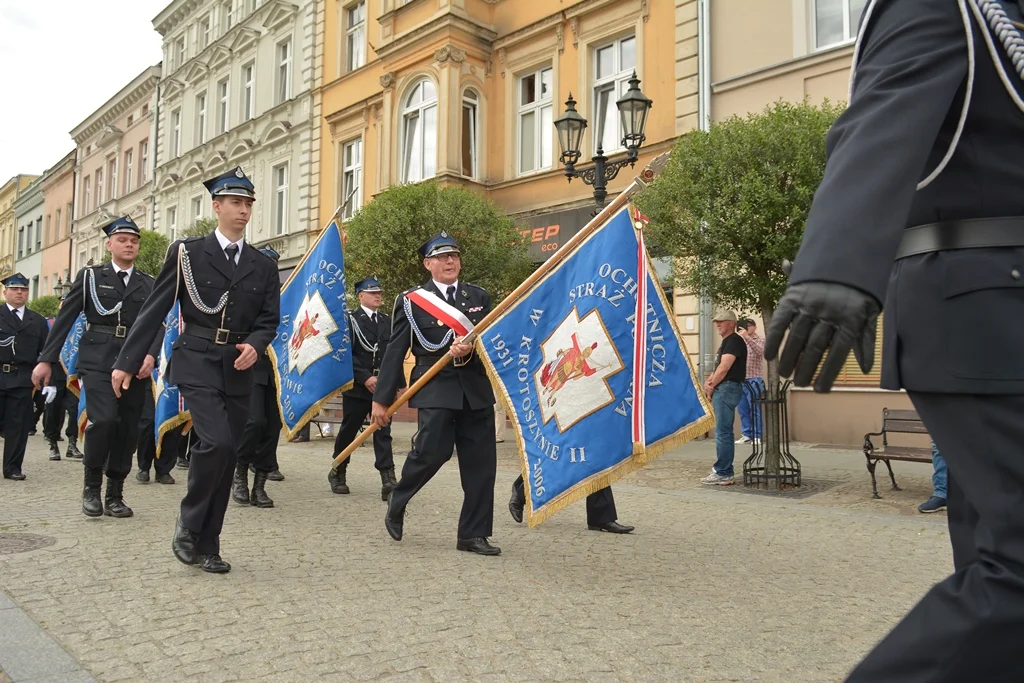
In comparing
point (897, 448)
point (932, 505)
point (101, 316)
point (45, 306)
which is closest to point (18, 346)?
point (101, 316)

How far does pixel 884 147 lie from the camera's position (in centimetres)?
169

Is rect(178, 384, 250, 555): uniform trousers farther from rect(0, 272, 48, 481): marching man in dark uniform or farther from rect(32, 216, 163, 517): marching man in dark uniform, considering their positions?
rect(0, 272, 48, 481): marching man in dark uniform

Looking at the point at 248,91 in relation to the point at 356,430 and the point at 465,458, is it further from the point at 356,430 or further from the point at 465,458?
the point at 465,458

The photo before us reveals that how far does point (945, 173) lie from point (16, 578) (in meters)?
4.70

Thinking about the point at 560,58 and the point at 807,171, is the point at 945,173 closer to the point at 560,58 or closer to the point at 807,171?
the point at 807,171

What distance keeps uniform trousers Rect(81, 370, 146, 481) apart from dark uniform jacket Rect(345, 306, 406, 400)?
2.36 metres

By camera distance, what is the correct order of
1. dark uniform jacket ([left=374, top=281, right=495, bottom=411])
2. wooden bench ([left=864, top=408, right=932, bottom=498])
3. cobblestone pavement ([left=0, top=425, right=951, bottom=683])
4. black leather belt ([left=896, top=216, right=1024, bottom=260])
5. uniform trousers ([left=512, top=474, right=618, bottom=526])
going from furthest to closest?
wooden bench ([left=864, top=408, right=932, bottom=498])
uniform trousers ([left=512, top=474, right=618, bottom=526])
dark uniform jacket ([left=374, top=281, right=495, bottom=411])
cobblestone pavement ([left=0, top=425, right=951, bottom=683])
black leather belt ([left=896, top=216, right=1024, bottom=260])

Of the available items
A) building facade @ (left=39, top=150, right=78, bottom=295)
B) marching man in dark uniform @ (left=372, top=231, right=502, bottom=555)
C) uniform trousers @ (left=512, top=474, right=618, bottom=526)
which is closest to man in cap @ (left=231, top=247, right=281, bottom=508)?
marching man in dark uniform @ (left=372, top=231, right=502, bottom=555)

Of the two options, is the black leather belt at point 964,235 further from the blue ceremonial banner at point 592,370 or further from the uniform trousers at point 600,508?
the uniform trousers at point 600,508

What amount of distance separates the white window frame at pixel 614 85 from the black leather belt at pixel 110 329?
1155 centimetres

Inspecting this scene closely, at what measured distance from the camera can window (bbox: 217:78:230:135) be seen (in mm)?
30547

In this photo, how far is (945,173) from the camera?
1888 mm

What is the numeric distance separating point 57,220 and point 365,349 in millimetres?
48490

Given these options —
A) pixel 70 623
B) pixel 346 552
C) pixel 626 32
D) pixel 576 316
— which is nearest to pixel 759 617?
pixel 576 316
